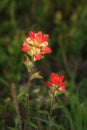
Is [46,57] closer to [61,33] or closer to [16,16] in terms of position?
[61,33]

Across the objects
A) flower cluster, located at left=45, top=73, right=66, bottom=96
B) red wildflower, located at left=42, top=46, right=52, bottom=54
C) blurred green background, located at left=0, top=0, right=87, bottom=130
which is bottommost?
flower cluster, located at left=45, top=73, right=66, bottom=96

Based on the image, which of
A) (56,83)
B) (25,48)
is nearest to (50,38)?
(56,83)

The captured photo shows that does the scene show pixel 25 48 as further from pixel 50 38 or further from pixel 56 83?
pixel 50 38

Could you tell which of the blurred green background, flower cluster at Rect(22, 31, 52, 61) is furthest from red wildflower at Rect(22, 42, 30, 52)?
the blurred green background

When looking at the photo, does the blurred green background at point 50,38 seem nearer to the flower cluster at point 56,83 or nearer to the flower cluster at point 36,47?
the flower cluster at point 56,83

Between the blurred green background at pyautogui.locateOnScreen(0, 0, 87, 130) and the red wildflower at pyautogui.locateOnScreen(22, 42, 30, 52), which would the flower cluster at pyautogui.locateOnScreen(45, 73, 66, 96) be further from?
the blurred green background at pyautogui.locateOnScreen(0, 0, 87, 130)

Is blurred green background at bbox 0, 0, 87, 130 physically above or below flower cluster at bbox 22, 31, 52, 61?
above

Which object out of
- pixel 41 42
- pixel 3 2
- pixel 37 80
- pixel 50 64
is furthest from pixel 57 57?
pixel 41 42

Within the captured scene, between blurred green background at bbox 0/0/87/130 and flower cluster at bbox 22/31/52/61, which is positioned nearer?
flower cluster at bbox 22/31/52/61
